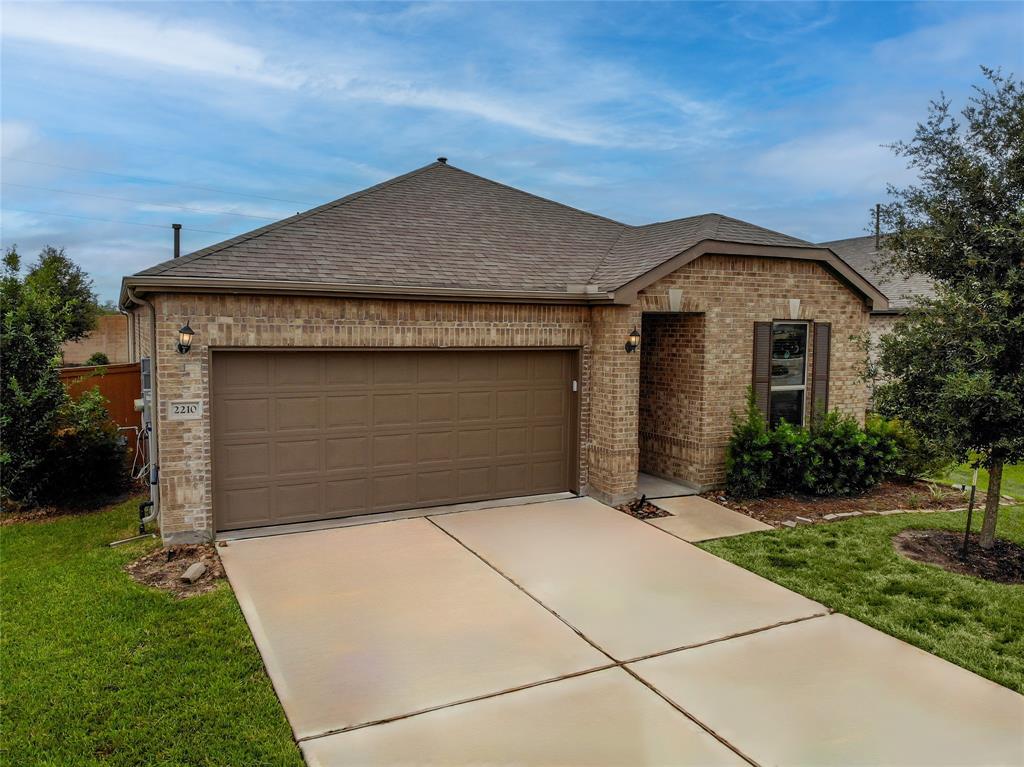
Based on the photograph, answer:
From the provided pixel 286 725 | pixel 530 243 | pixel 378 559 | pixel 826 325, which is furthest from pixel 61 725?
pixel 826 325

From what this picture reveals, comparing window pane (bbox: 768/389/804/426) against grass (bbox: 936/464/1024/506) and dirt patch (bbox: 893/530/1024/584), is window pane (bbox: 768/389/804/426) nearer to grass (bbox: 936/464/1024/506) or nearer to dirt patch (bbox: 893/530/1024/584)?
grass (bbox: 936/464/1024/506)

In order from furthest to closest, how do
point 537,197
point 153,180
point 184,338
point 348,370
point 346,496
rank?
point 153,180
point 537,197
point 346,496
point 348,370
point 184,338

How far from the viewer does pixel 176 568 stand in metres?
6.85

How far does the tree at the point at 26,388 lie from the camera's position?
351 inches

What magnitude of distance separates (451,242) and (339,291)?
2633mm

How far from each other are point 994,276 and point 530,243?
20.5ft

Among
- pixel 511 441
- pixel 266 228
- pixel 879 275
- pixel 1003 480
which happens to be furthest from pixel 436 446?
pixel 1003 480

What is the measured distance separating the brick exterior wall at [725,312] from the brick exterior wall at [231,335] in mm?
2824

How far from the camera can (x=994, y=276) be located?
696cm

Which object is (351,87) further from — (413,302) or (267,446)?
(267,446)

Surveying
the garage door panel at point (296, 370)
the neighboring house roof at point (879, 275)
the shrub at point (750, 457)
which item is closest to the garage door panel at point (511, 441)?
the garage door panel at point (296, 370)

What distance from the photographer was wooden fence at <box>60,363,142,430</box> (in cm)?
1097

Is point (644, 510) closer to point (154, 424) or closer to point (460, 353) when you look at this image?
point (460, 353)

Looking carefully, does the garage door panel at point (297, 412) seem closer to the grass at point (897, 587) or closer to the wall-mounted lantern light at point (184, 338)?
the wall-mounted lantern light at point (184, 338)
